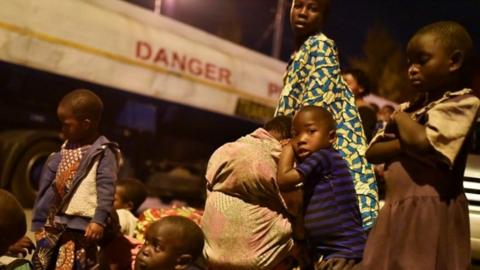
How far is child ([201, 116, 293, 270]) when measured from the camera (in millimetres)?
3246

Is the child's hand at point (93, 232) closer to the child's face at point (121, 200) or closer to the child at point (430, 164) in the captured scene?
the child's face at point (121, 200)

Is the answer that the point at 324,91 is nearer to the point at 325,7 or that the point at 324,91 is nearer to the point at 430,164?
the point at 325,7

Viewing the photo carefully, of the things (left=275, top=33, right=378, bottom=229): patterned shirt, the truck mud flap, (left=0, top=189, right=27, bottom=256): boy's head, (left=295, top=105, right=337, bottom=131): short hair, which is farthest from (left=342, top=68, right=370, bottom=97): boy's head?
the truck mud flap

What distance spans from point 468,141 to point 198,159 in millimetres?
8792

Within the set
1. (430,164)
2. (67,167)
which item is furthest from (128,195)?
(430,164)

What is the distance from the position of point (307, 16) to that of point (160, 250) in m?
1.58

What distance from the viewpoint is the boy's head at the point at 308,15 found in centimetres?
358

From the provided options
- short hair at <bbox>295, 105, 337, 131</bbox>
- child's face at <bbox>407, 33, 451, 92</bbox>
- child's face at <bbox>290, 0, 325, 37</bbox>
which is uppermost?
child's face at <bbox>290, 0, 325, 37</bbox>

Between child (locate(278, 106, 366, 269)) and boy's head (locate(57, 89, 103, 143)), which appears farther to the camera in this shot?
boy's head (locate(57, 89, 103, 143))

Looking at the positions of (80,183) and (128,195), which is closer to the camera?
(80,183)

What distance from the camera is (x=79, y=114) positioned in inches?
141

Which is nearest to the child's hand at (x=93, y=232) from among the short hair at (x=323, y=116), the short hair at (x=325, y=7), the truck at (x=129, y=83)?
the short hair at (x=323, y=116)

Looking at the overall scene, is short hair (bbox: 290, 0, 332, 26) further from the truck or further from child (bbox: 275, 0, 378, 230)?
the truck

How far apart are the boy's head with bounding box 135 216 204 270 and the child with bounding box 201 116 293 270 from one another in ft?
1.33
